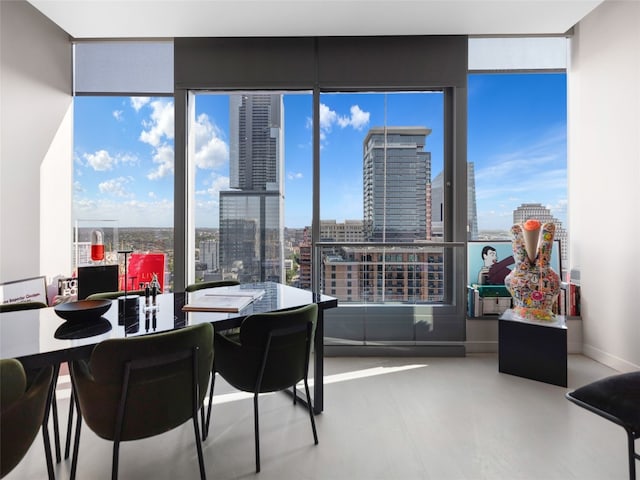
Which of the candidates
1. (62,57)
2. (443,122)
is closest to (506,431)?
(443,122)

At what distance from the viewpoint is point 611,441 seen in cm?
198

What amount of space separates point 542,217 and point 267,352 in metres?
3.45

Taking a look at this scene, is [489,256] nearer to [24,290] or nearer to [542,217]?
[542,217]

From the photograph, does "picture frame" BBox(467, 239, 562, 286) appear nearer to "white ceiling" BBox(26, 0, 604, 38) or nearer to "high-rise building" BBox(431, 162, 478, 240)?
"high-rise building" BBox(431, 162, 478, 240)

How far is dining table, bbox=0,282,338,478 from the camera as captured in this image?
4.20 ft

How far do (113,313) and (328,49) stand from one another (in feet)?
10.3

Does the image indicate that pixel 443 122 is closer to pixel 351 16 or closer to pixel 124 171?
pixel 351 16

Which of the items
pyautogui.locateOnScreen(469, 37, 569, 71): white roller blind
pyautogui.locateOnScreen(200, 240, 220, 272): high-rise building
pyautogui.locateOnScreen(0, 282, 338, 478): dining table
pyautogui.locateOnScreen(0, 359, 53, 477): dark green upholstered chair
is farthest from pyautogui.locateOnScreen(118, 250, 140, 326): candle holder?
pyautogui.locateOnScreen(469, 37, 569, 71): white roller blind

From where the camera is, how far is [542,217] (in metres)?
3.77

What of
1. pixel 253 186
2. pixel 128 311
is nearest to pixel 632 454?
pixel 128 311

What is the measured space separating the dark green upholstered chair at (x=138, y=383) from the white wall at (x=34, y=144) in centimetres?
242

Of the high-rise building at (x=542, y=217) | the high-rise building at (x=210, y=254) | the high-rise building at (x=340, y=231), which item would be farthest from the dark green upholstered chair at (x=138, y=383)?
the high-rise building at (x=542, y=217)

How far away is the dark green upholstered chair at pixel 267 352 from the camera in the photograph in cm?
172

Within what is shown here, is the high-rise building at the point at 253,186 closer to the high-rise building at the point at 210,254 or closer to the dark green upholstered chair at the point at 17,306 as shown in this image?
the high-rise building at the point at 210,254
